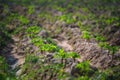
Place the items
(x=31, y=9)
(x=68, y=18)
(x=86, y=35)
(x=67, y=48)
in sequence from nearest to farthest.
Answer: (x=67, y=48)
(x=86, y=35)
(x=68, y=18)
(x=31, y=9)

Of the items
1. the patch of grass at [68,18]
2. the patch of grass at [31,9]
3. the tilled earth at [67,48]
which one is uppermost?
the patch of grass at [31,9]

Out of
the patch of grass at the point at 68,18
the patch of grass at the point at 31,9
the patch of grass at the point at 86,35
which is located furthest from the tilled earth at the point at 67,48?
the patch of grass at the point at 31,9

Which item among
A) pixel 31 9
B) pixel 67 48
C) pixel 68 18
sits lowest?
pixel 67 48

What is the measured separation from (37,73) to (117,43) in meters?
9.26

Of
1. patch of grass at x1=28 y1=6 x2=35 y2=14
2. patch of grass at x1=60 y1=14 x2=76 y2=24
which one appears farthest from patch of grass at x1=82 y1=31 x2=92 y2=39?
patch of grass at x1=28 y1=6 x2=35 y2=14

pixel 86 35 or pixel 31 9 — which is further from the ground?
pixel 31 9

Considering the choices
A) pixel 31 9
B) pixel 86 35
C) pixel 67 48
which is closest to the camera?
pixel 67 48

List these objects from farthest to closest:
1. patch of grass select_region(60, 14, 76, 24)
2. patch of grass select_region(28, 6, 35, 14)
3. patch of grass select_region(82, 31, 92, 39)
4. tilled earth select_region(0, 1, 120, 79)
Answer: patch of grass select_region(28, 6, 35, 14) → patch of grass select_region(60, 14, 76, 24) → patch of grass select_region(82, 31, 92, 39) → tilled earth select_region(0, 1, 120, 79)

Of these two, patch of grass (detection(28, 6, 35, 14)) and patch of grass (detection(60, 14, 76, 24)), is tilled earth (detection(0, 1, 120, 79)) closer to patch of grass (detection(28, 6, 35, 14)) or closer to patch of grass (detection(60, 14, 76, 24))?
patch of grass (detection(60, 14, 76, 24))

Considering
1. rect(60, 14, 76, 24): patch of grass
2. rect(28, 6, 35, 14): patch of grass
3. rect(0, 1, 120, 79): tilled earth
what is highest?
rect(28, 6, 35, 14): patch of grass

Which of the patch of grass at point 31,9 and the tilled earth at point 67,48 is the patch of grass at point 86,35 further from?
the patch of grass at point 31,9

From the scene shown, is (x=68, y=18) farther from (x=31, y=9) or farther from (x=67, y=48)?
(x=67, y=48)

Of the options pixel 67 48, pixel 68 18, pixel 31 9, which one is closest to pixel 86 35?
pixel 67 48

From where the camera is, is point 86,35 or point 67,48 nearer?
point 67,48
